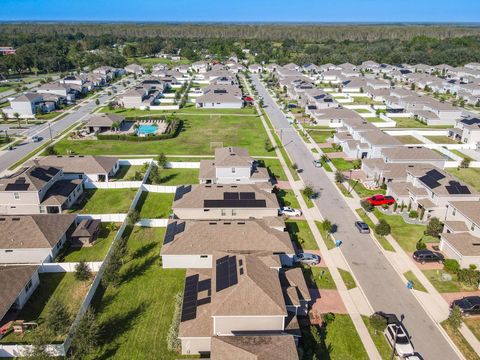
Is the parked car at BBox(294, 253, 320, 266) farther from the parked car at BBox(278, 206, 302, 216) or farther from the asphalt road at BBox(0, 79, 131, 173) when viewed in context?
the asphalt road at BBox(0, 79, 131, 173)

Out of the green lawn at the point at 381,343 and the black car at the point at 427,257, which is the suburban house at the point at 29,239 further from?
the black car at the point at 427,257

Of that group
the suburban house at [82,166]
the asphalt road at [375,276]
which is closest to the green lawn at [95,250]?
the suburban house at [82,166]

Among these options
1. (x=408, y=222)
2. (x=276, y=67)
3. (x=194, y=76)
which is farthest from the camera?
(x=276, y=67)

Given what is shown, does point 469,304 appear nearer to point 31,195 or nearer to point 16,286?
point 16,286

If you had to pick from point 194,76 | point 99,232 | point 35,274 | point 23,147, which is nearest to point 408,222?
point 99,232

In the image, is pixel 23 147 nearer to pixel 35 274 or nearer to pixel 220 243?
pixel 35 274

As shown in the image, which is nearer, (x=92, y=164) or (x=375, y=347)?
(x=375, y=347)

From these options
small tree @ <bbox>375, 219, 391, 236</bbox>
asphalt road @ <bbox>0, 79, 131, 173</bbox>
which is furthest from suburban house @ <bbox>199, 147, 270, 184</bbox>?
asphalt road @ <bbox>0, 79, 131, 173</bbox>
